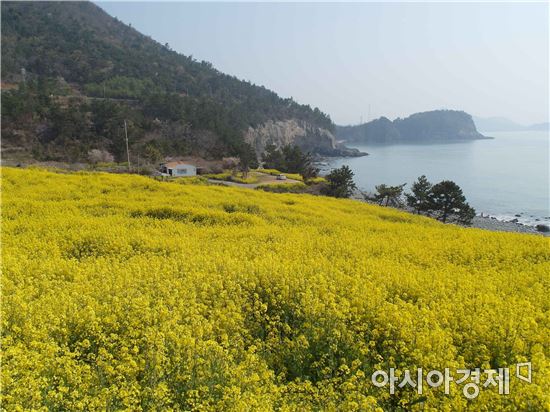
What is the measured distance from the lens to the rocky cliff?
111250 mm

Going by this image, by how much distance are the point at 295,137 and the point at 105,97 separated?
6591 cm

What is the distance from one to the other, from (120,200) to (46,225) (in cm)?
514

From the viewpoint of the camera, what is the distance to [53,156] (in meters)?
57.1

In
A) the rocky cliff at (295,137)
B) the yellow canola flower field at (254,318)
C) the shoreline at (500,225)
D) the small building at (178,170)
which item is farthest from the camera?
the rocky cliff at (295,137)

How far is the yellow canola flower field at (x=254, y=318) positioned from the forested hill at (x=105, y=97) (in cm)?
5302

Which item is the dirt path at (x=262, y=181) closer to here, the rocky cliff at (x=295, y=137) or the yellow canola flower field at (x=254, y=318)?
the yellow canola flower field at (x=254, y=318)

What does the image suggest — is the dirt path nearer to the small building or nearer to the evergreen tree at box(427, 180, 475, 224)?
the small building

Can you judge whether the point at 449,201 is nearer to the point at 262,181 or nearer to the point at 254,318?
the point at 262,181

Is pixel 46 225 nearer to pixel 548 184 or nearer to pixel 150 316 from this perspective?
pixel 150 316

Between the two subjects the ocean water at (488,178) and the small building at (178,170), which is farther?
the ocean water at (488,178)

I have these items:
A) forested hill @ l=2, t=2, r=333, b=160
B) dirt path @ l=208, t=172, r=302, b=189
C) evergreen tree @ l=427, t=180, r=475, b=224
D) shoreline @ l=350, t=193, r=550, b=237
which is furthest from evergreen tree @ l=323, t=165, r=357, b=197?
forested hill @ l=2, t=2, r=333, b=160

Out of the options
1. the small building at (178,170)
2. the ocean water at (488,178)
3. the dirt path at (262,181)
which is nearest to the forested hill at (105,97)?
the small building at (178,170)

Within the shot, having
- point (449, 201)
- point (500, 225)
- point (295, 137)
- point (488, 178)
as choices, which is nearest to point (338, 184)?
point (449, 201)

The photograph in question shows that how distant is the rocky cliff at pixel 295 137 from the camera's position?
4380 inches
